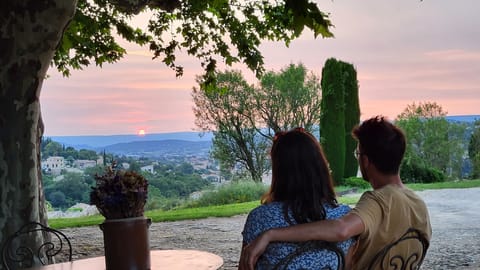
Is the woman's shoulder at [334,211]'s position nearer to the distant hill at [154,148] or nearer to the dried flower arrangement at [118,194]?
the dried flower arrangement at [118,194]

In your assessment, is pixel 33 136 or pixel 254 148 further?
pixel 254 148

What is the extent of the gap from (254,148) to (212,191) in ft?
12.8

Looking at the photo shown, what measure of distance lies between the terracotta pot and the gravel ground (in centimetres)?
455

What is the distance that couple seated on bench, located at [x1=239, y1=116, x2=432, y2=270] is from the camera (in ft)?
7.30

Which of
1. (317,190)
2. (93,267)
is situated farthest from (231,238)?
(317,190)

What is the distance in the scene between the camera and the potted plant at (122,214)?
2.59 metres

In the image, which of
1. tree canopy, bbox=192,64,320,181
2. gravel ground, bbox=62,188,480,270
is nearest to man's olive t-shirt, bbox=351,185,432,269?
gravel ground, bbox=62,188,480,270

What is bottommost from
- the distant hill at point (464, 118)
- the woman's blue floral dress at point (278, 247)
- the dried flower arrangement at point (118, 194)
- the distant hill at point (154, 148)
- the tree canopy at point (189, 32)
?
the woman's blue floral dress at point (278, 247)

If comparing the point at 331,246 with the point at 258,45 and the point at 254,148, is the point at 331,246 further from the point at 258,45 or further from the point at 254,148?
the point at 254,148

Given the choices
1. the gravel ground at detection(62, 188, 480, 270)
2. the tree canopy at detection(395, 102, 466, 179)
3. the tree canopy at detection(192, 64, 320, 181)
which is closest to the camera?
the gravel ground at detection(62, 188, 480, 270)

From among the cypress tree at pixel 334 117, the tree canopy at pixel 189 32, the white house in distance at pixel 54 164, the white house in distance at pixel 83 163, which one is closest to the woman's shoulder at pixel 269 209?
the tree canopy at pixel 189 32

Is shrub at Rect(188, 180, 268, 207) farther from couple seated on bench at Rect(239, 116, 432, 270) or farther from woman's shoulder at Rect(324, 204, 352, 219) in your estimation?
woman's shoulder at Rect(324, 204, 352, 219)

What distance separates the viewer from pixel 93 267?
304cm

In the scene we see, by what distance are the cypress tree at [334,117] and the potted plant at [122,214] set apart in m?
16.6
